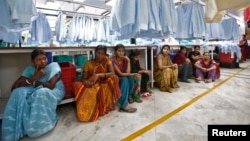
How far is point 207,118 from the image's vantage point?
6.56 ft

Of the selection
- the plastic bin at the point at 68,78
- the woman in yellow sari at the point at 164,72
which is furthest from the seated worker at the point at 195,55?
the plastic bin at the point at 68,78

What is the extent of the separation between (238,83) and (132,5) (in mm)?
3212

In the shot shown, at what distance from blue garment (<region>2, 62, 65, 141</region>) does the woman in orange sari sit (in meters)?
0.37

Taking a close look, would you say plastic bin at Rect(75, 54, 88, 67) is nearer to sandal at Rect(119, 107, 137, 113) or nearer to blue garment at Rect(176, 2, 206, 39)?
sandal at Rect(119, 107, 137, 113)

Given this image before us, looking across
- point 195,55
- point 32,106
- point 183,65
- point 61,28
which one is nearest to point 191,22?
point 183,65

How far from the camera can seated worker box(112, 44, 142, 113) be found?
2.32 metres

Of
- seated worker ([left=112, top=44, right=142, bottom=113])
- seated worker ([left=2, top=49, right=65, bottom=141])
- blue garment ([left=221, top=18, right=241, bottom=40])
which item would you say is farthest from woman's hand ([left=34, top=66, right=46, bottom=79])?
blue garment ([left=221, top=18, right=241, bottom=40])

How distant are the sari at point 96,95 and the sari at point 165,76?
4.42 feet

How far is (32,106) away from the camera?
166 centimetres

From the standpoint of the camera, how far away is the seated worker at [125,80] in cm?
232

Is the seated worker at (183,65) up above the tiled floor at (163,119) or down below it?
above

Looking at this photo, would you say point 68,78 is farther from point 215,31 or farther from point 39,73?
point 215,31

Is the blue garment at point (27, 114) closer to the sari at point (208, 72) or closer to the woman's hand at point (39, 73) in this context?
the woman's hand at point (39, 73)

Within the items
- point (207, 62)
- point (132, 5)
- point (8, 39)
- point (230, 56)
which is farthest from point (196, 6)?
point (8, 39)
